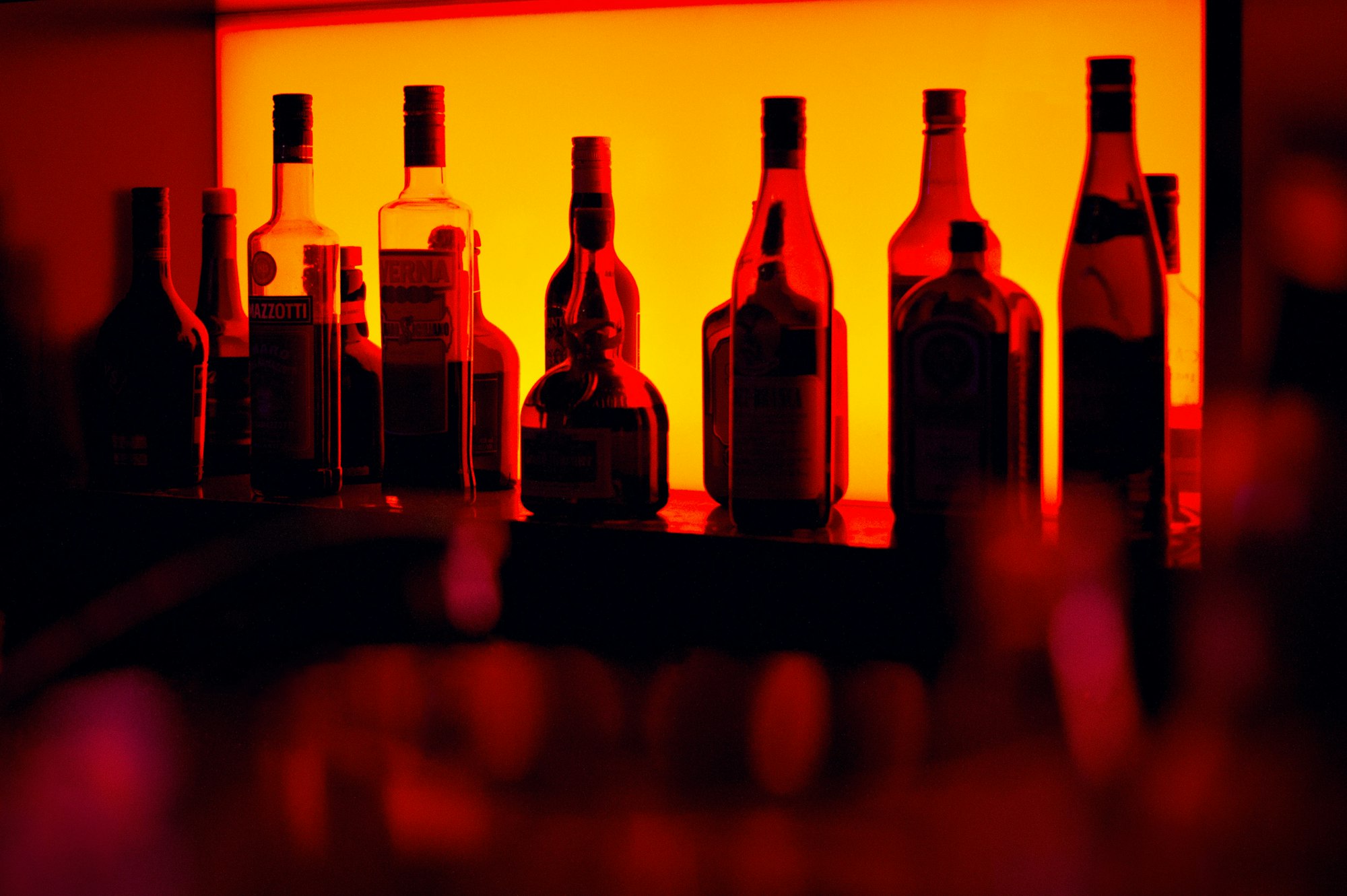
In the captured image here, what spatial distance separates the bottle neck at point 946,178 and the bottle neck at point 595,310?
0.80 ft

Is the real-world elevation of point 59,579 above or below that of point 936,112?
below

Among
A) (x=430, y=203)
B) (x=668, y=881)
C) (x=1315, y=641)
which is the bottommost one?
(x=668, y=881)

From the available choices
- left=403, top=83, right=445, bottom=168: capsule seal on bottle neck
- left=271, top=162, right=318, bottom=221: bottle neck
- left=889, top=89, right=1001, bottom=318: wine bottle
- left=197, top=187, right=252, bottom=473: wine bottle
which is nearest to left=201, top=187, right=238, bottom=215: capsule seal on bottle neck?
left=197, top=187, right=252, bottom=473: wine bottle

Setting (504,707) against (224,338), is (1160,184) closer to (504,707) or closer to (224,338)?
(504,707)

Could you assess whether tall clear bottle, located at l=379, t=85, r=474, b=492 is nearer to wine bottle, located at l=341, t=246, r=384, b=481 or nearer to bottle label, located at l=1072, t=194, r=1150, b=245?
wine bottle, located at l=341, t=246, r=384, b=481

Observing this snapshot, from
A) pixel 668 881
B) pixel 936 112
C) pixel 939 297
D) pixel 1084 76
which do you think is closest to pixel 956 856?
pixel 668 881

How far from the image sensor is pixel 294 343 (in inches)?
40.4

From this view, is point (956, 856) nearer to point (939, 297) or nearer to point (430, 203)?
point (939, 297)

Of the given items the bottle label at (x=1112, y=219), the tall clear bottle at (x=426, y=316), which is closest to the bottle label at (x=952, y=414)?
the bottle label at (x=1112, y=219)

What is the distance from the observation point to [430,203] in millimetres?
1047

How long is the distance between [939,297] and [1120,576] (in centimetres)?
21

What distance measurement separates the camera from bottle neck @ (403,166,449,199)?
1.06 metres

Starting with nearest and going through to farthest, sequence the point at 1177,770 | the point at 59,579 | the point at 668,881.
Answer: the point at 668,881 → the point at 1177,770 → the point at 59,579

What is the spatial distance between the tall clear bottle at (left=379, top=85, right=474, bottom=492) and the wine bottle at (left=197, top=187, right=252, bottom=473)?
191mm
